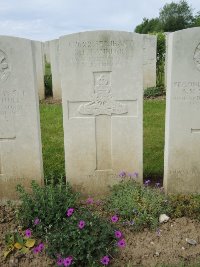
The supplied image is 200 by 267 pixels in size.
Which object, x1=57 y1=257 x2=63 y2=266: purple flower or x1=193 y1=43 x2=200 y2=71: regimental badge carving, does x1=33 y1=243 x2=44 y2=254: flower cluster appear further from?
x1=193 y1=43 x2=200 y2=71: regimental badge carving

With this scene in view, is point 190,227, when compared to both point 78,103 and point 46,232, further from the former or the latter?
point 78,103

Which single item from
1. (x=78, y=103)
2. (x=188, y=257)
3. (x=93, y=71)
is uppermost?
(x=93, y=71)

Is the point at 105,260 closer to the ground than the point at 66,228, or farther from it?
closer to the ground

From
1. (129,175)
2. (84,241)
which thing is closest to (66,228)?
(84,241)

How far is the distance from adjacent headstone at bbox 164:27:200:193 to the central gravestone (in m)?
0.38

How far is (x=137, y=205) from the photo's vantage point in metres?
3.96

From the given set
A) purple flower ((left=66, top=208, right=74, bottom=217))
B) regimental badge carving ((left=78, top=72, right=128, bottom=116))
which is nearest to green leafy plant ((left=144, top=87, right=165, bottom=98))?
regimental badge carving ((left=78, top=72, right=128, bottom=116))

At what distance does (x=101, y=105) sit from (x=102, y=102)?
0.14 ft

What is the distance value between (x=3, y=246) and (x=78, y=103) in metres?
1.91

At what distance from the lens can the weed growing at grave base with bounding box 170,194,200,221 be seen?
3910 millimetres

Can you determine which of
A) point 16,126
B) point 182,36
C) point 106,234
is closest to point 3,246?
point 106,234

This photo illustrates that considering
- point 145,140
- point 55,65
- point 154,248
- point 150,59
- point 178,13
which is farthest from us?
point 178,13

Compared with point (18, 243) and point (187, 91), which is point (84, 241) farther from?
point (187, 91)

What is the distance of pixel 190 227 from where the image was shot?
3.79 metres
